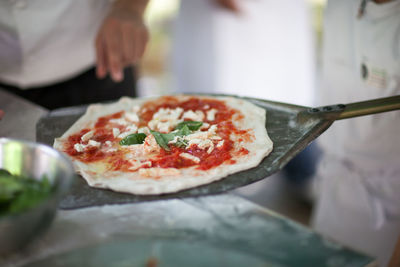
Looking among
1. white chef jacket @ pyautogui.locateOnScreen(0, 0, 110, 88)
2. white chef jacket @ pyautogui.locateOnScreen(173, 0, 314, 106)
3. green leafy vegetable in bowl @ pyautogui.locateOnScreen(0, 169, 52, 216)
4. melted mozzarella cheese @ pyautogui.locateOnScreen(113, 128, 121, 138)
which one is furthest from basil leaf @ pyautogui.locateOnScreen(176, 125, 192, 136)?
white chef jacket @ pyautogui.locateOnScreen(173, 0, 314, 106)

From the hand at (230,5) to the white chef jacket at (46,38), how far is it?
63.2 inches

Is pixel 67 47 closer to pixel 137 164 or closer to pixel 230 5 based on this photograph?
pixel 137 164

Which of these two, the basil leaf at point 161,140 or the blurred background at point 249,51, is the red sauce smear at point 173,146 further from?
the blurred background at point 249,51

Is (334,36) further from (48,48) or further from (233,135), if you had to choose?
(48,48)

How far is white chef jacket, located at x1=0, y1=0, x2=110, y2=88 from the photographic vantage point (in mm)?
2076

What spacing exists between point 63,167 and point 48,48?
4.71ft

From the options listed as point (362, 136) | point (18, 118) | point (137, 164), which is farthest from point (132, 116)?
point (362, 136)

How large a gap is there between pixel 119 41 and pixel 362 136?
1250 mm

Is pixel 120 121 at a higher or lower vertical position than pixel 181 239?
higher

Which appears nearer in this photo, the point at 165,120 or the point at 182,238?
the point at 182,238

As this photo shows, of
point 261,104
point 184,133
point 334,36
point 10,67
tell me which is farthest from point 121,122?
point 334,36

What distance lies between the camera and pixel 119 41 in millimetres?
2025

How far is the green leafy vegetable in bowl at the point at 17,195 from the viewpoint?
36.3 inches

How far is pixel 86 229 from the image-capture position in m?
1.05
